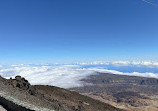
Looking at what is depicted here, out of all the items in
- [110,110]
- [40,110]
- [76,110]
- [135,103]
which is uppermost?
[40,110]

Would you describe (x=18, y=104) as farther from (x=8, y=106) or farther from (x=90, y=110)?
(x=90, y=110)

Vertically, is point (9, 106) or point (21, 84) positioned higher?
point (21, 84)

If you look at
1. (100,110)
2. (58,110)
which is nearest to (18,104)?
(58,110)

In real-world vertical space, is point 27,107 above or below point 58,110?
above

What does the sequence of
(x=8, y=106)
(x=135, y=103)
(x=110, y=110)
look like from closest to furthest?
1. (x=8, y=106)
2. (x=110, y=110)
3. (x=135, y=103)

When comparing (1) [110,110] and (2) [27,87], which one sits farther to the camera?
(1) [110,110]

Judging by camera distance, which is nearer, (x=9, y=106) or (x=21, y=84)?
(x=9, y=106)

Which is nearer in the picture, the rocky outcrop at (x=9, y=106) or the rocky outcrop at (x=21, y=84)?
the rocky outcrop at (x=9, y=106)

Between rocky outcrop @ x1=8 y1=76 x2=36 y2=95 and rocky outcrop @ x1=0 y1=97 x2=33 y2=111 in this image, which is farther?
rocky outcrop @ x1=8 y1=76 x2=36 y2=95

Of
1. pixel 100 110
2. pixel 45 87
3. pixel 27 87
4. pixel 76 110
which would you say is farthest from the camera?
pixel 45 87

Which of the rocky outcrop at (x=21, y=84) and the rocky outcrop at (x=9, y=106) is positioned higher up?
the rocky outcrop at (x=21, y=84)

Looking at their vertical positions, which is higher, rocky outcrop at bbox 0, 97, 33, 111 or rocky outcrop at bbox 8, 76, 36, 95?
rocky outcrop at bbox 8, 76, 36, 95
